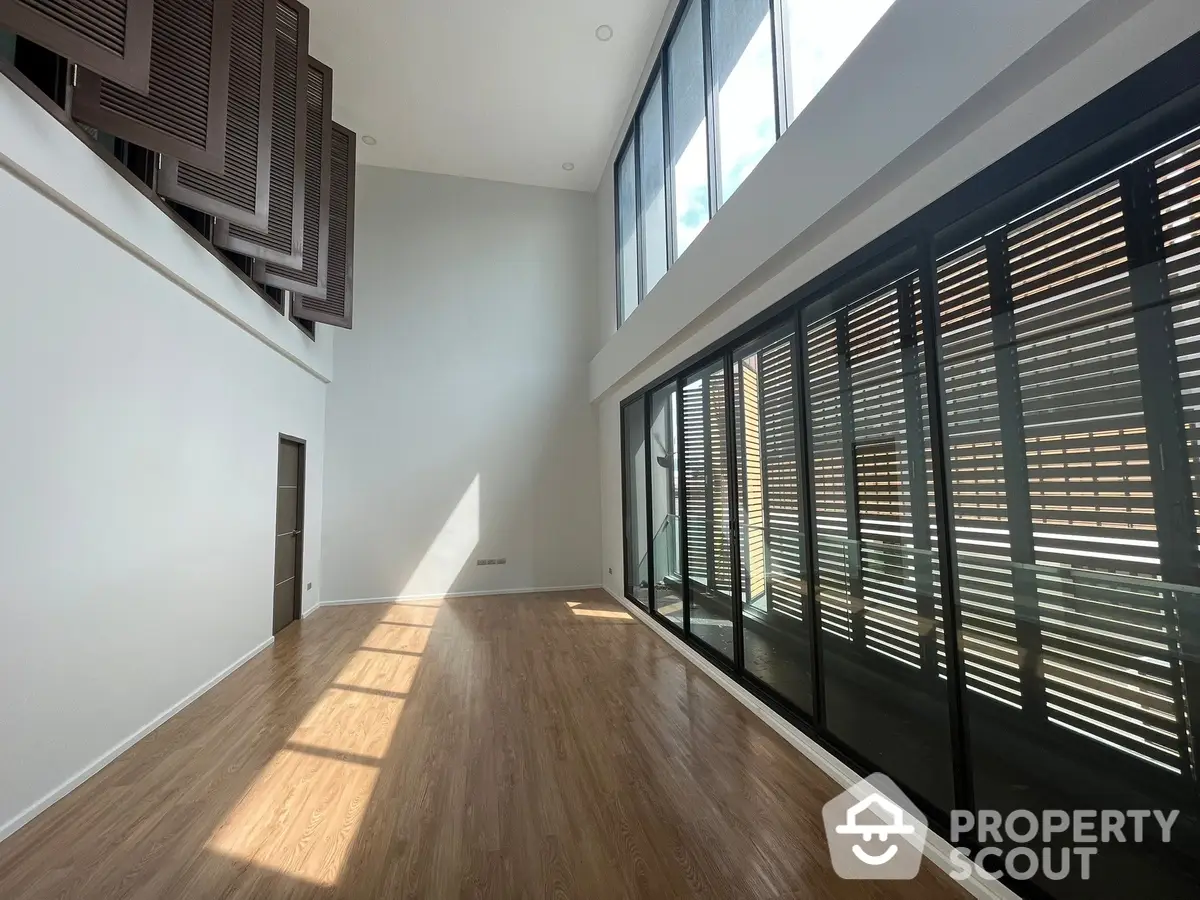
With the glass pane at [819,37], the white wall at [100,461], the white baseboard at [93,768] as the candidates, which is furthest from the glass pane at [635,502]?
the white baseboard at [93,768]

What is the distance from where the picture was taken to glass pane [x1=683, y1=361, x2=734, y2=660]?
397cm

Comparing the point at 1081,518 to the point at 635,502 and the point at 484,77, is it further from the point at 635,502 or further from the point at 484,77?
the point at 484,77

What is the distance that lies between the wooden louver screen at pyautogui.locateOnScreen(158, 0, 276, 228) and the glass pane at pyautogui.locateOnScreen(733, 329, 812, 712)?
3507 millimetres

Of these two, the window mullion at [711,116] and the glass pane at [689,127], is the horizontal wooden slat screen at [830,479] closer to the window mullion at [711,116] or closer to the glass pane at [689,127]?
the window mullion at [711,116]

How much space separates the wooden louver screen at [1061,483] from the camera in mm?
1428

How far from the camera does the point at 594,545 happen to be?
24.8ft

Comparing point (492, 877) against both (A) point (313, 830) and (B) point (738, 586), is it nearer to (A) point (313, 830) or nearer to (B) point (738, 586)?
(A) point (313, 830)

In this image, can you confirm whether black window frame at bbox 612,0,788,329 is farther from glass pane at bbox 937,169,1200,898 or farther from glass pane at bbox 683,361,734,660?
glass pane at bbox 937,169,1200,898

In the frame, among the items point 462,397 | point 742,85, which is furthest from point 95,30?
point 462,397

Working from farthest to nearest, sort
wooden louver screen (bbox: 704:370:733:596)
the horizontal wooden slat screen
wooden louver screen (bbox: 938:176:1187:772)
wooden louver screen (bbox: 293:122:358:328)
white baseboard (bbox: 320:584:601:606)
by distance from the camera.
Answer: white baseboard (bbox: 320:584:601:606) → wooden louver screen (bbox: 293:122:358:328) → wooden louver screen (bbox: 704:370:733:596) → the horizontal wooden slat screen → wooden louver screen (bbox: 938:176:1187:772)

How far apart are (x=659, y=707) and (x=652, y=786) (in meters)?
0.94

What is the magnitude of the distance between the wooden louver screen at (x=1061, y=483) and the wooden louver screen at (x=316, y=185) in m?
4.76

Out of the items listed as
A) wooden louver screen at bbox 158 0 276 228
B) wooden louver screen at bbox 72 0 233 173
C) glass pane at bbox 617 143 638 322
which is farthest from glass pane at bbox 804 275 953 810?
glass pane at bbox 617 143 638 322

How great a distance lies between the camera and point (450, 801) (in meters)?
2.38
